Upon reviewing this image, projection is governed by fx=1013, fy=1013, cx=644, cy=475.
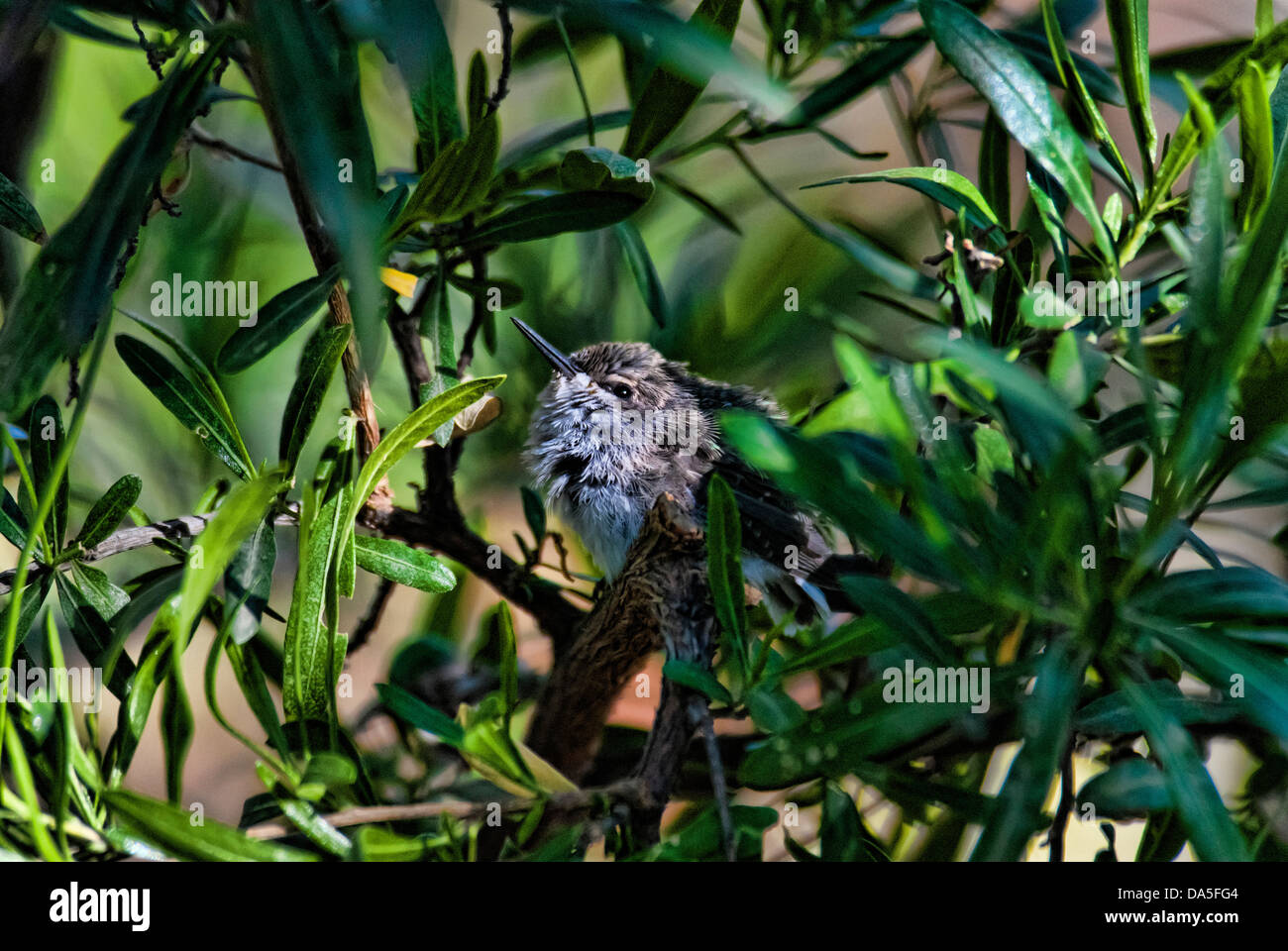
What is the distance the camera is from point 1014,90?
2.63ft

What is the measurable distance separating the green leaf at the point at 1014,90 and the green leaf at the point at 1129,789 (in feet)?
1.32

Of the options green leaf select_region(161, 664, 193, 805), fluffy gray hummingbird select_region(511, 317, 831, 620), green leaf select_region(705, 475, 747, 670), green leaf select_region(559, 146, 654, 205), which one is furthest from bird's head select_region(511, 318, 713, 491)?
green leaf select_region(161, 664, 193, 805)

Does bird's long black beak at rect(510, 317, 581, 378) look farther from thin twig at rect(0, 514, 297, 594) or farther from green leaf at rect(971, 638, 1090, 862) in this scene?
green leaf at rect(971, 638, 1090, 862)

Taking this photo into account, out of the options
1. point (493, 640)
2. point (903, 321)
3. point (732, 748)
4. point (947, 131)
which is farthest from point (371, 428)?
point (947, 131)

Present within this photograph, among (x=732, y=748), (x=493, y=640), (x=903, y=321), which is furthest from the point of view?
(x=903, y=321)

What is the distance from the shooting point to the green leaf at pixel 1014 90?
0.80m

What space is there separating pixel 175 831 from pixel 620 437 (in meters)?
0.94

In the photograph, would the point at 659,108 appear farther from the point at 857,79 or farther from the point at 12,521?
the point at 12,521

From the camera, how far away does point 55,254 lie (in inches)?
25.5

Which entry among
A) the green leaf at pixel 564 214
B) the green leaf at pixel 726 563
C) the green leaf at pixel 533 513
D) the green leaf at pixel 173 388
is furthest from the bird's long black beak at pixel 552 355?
the green leaf at pixel 726 563

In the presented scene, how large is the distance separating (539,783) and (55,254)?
1.61ft

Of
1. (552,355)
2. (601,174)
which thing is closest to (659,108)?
(601,174)

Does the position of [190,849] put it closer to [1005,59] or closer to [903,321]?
[1005,59]

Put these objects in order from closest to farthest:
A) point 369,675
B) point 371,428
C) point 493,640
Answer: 1. point 371,428
2. point 493,640
3. point 369,675
